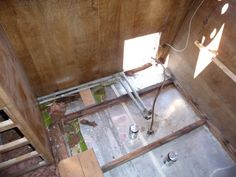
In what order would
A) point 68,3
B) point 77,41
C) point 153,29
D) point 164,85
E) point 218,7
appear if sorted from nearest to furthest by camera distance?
1. point 68,3
2. point 218,7
3. point 77,41
4. point 153,29
5. point 164,85

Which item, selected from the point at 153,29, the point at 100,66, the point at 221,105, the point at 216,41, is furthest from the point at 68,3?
the point at 221,105

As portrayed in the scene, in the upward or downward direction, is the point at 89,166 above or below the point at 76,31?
below

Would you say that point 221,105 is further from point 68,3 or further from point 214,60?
point 68,3

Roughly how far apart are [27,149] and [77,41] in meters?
1.09

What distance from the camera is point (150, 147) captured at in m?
→ 1.78

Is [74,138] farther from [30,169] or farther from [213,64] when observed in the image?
[213,64]

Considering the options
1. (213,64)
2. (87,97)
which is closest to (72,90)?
(87,97)

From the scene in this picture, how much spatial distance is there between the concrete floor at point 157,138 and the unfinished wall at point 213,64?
0.19 m

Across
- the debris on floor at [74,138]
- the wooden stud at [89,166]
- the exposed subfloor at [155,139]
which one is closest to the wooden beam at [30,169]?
the exposed subfloor at [155,139]

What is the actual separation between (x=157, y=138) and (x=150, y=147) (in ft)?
0.60

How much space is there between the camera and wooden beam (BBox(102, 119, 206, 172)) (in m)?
1.68

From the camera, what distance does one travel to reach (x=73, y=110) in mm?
2090

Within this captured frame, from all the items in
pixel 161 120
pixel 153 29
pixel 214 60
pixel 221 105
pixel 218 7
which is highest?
pixel 153 29

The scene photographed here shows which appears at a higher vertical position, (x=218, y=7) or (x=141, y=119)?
(x=218, y=7)
